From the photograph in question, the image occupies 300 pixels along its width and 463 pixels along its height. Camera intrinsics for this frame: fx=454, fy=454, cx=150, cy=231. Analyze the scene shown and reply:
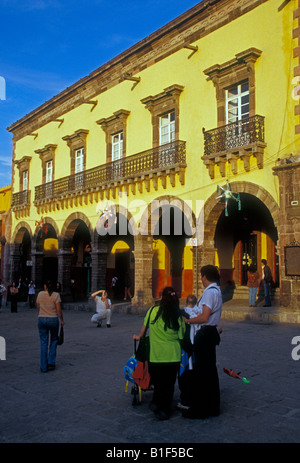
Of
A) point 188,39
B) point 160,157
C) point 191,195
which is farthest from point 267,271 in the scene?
point 188,39

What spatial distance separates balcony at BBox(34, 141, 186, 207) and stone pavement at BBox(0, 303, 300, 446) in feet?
26.4

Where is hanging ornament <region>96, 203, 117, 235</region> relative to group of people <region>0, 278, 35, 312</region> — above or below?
above

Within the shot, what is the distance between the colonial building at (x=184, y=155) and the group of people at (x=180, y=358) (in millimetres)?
7976

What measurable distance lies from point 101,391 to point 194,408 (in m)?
1.62

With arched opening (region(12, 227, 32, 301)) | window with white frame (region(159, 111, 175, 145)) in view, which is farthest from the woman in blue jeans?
arched opening (region(12, 227, 32, 301))

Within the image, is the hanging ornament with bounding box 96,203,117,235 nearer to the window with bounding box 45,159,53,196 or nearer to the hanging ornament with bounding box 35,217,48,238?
the hanging ornament with bounding box 35,217,48,238

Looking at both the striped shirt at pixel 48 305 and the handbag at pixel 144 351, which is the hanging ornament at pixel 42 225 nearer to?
the striped shirt at pixel 48 305

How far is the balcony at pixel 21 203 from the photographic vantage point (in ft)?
86.9

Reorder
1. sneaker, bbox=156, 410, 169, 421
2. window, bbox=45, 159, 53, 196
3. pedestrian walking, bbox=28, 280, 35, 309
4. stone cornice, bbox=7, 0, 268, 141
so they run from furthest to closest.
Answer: window, bbox=45, 159, 53, 196 → pedestrian walking, bbox=28, 280, 35, 309 → stone cornice, bbox=7, 0, 268, 141 → sneaker, bbox=156, 410, 169, 421

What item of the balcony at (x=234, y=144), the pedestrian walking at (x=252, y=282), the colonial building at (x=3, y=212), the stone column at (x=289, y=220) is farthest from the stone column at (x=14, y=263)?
the stone column at (x=289, y=220)

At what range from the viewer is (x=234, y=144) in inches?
546

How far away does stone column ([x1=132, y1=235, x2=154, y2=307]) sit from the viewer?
17.4m

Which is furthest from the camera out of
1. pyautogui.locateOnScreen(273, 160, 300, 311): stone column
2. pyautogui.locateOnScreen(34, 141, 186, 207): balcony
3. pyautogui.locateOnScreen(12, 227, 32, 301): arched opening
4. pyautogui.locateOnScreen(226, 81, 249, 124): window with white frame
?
pyautogui.locateOnScreen(12, 227, 32, 301): arched opening
